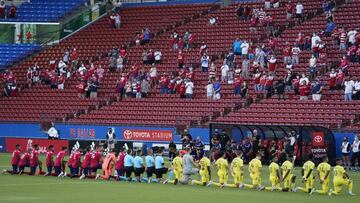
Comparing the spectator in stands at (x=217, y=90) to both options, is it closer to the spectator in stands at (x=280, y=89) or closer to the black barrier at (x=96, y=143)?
the spectator in stands at (x=280, y=89)

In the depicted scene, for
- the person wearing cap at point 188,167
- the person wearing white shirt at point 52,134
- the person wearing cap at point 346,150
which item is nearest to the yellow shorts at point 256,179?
the person wearing cap at point 188,167

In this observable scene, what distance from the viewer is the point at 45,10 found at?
83438mm

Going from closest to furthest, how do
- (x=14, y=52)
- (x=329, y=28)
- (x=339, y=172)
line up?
(x=339, y=172), (x=329, y=28), (x=14, y=52)

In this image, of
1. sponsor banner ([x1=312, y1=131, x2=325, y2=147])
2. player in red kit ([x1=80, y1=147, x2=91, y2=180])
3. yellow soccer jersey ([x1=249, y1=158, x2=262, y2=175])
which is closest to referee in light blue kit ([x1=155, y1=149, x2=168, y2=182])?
player in red kit ([x1=80, y1=147, x2=91, y2=180])

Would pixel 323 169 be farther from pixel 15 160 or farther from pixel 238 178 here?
pixel 15 160

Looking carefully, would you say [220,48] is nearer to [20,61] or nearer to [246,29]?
[246,29]

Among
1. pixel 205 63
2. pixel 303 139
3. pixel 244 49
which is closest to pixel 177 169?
pixel 303 139

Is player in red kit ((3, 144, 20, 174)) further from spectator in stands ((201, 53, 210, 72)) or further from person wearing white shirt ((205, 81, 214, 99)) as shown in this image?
spectator in stands ((201, 53, 210, 72))

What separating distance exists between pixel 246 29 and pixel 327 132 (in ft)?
58.7

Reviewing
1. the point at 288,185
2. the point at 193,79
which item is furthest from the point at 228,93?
the point at 288,185

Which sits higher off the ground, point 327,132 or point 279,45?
point 279,45

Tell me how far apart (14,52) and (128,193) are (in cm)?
4222

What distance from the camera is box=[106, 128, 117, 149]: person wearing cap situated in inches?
2571

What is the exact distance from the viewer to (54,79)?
75500mm
